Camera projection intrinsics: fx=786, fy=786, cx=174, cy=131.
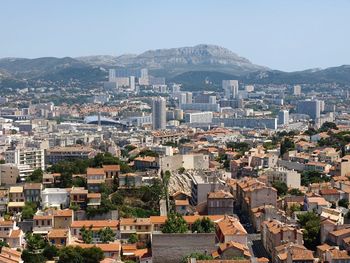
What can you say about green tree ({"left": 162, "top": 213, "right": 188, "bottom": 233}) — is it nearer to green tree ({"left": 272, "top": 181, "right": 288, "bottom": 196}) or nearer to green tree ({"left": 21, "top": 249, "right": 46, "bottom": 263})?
green tree ({"left": 21, "top": 249, "right": 46, "bottom": 263})

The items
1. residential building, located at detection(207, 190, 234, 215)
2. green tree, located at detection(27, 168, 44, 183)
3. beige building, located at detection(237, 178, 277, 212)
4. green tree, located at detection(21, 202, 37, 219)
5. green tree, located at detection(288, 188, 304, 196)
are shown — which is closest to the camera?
green tree, located at detection(21, 202, 37, 219)

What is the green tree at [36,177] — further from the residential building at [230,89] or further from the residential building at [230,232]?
the residential building at [230,89]

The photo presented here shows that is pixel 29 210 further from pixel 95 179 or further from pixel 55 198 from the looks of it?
pixel 95 179

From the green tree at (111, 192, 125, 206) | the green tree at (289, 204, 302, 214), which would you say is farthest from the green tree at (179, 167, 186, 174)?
the green tree at (289, 204, 302, 214)

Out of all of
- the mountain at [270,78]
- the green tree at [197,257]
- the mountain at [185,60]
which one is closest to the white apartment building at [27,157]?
the green tree at [197,257]

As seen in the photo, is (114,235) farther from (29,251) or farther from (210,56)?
(210,56)
